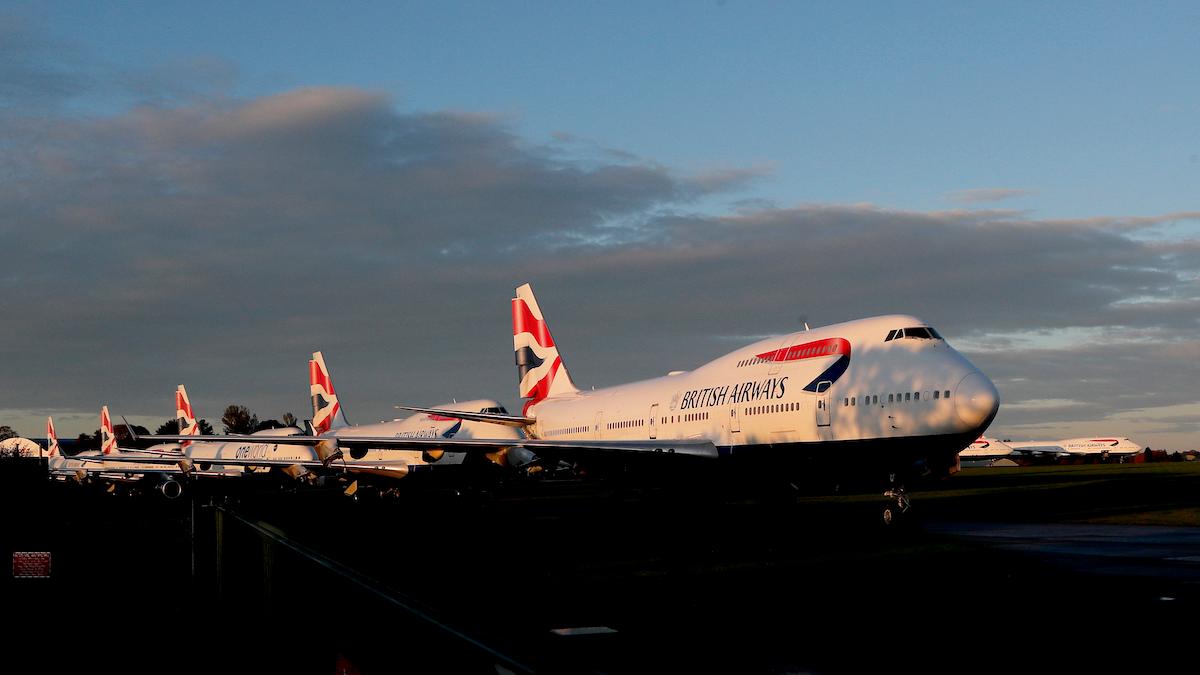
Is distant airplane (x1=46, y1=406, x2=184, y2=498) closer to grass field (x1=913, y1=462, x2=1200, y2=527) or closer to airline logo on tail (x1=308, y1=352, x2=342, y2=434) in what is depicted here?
airline logo on tail (x1=308, y1=352, x2=342, y2=434)

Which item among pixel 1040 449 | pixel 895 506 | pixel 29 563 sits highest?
pixel 29 563

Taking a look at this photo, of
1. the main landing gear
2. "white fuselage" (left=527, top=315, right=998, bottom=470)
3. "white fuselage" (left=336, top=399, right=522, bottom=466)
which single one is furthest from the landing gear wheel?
"white fuselage" (left=336, top=399, right=522, bottom=466)

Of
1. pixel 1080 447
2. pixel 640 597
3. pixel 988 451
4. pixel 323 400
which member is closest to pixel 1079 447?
pixel 1080 447

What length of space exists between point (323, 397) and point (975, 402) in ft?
198

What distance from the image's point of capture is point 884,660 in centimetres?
922

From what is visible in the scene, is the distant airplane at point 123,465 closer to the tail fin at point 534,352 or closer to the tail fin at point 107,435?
the tail fin at point 107,435

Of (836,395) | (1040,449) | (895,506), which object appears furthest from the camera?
(1040,449)

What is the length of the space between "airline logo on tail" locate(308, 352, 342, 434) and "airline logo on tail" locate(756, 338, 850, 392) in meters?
52.0

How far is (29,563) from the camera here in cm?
1706

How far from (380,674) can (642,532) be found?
19.9 m

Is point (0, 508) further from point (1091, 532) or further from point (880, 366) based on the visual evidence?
point (1091, 532)

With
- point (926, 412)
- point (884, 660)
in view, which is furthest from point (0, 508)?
point (884, 660)

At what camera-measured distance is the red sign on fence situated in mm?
16938

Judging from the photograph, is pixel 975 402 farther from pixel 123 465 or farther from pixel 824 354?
pixel 123 465
